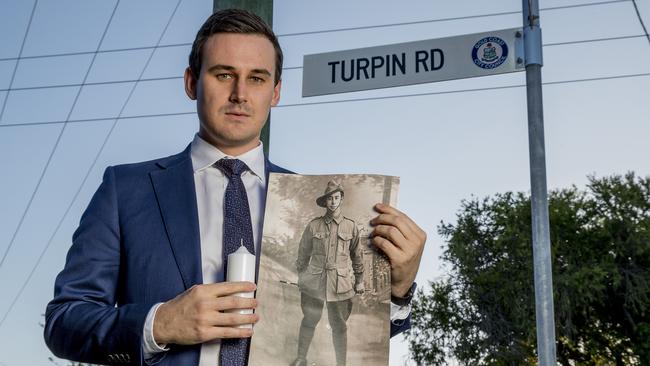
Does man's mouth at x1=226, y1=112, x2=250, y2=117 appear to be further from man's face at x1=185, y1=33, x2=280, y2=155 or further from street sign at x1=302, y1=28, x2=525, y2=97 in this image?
street sign at x1=302, y1=28, x2=525, y2=97

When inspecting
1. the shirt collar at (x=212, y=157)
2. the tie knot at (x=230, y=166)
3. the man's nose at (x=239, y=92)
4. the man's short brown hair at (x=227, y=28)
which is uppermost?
the man's short brown hair at (x=227, y=28)

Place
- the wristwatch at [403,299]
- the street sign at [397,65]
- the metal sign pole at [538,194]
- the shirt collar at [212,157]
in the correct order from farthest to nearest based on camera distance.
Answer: the metal sign pole at [538,194] < the street sign at [397,65] < the shirt collar at [212,157] < the wristwatch at [403,299]

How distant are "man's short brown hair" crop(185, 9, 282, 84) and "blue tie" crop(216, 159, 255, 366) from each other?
22 centimetres

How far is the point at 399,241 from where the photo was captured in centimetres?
158

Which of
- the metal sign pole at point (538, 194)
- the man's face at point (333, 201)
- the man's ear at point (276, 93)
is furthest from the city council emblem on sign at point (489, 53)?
the man's face at point (333, 201)

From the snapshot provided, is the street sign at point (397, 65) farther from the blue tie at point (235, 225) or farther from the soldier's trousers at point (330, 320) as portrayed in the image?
the soldier's trousers at point (330, 320)

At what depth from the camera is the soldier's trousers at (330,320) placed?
5.10 ft

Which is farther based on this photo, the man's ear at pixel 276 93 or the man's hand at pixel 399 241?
the man's ear at pixel 276 93

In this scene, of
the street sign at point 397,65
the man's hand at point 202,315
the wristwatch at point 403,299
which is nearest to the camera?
the man's hand at point 202,315

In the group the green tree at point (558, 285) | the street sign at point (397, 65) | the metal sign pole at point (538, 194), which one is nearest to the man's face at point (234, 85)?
the street sign at point (397, 65)

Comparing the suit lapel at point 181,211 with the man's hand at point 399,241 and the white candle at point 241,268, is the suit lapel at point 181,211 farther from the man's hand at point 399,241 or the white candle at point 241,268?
the man's hand at point 399,241

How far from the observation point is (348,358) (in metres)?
1.55

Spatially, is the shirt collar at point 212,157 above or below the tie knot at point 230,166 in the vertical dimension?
above

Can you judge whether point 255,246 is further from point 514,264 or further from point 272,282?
point 514,264
